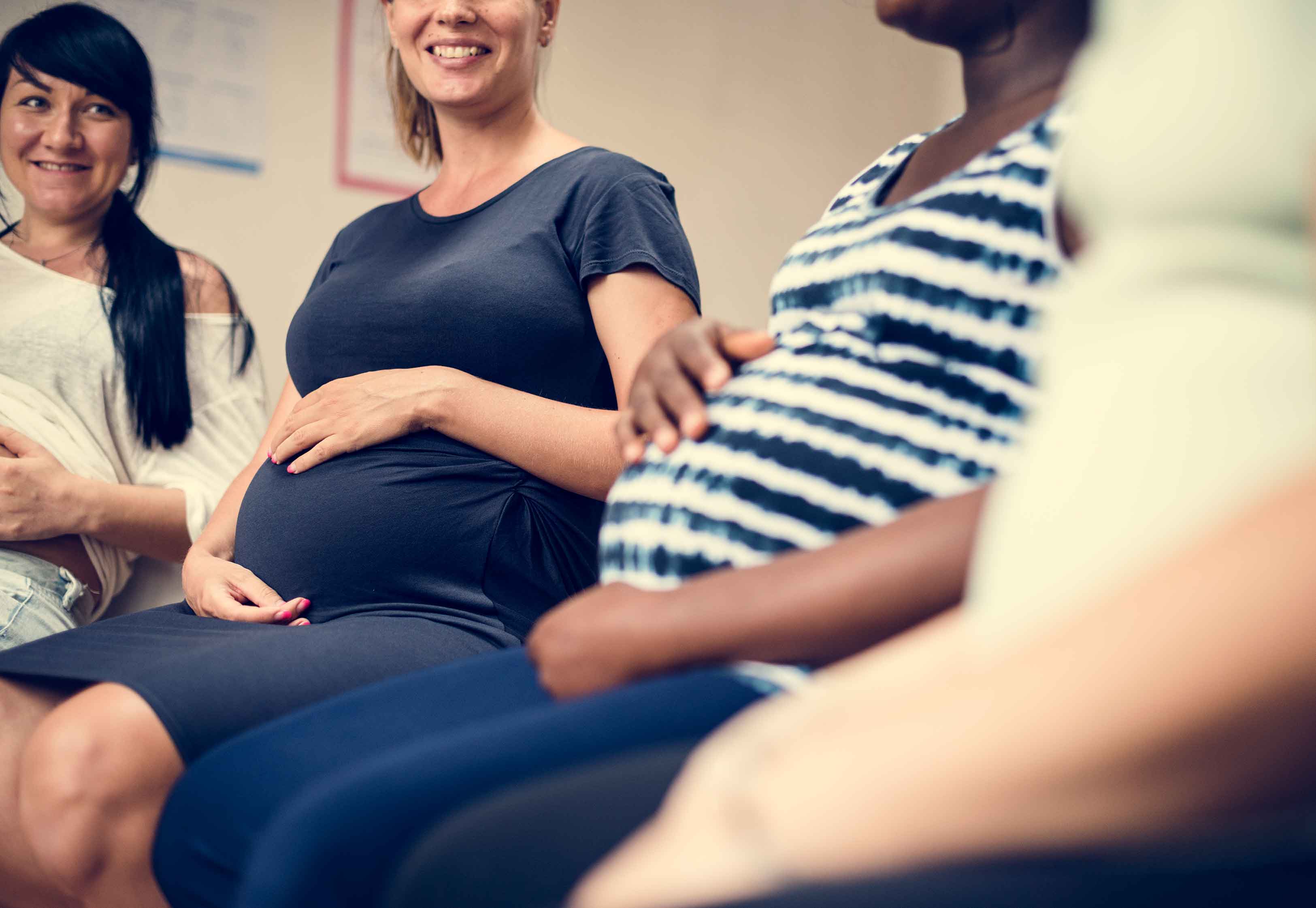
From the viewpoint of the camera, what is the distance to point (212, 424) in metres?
1.59

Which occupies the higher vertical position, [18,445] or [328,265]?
[328,265]

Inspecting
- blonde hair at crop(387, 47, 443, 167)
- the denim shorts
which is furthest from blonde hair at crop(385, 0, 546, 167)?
the denim shorts

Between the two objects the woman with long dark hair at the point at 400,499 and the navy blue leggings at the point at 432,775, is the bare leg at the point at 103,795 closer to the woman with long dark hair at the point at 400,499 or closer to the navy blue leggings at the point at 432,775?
the woman with long dark hair at the point at 400,499

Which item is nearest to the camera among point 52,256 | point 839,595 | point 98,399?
point 839,595

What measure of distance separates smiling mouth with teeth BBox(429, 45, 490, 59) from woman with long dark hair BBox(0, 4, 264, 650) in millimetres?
633

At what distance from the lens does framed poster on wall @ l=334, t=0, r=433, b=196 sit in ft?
6.49

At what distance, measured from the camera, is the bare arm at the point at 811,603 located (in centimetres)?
46

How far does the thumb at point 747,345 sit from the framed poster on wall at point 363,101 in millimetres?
1481

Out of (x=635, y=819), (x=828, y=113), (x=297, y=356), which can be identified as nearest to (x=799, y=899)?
(x=635, y=819)

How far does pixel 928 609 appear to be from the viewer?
0.47 meters

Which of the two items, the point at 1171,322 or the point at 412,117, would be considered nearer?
the point at 1171,322

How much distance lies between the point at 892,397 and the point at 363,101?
1.76 m

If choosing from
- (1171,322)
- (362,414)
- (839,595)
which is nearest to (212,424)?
(362,414)

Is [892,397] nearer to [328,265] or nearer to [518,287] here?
[518,287]
